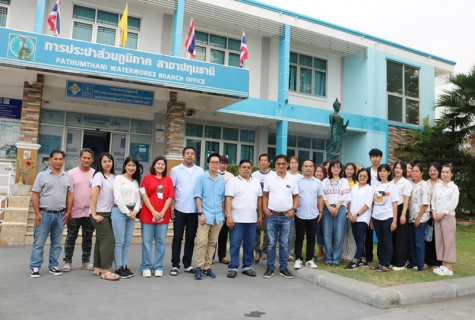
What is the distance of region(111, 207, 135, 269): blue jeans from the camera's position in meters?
4.67

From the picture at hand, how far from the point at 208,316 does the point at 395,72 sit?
14.9 m

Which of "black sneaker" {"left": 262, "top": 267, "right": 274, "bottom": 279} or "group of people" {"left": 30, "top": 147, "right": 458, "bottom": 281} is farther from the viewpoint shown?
"black sneaker" {"left": 262, "top": 267, "right": 274, "bottom": 279}

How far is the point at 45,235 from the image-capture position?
4723 millimetres

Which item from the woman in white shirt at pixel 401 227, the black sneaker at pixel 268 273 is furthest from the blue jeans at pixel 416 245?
the black sneaker at pixel 268 273

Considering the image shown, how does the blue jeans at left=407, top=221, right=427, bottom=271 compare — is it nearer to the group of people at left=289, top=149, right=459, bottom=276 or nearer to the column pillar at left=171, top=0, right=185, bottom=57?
the group of people at left=289, top=149, right=459, bottom=276

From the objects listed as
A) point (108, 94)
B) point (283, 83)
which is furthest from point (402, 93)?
point (108, 94)

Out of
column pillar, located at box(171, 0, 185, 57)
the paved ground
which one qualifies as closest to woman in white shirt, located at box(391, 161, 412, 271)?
the paved ground

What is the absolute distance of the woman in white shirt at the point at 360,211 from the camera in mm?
5457

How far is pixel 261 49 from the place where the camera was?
13.6m

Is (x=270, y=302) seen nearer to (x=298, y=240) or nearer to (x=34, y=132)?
(x=298, y=240)

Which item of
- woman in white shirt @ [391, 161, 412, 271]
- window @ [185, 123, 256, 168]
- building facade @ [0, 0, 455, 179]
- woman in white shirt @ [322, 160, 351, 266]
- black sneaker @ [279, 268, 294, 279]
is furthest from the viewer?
window @ [185, 123, 256, 168]

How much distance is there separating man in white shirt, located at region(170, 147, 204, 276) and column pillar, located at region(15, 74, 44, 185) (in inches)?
222

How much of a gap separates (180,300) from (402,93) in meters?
14.6

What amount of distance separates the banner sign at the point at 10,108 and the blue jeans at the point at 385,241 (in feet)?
33.4
